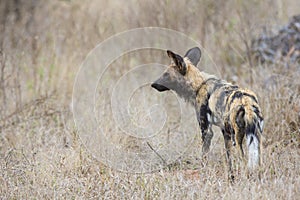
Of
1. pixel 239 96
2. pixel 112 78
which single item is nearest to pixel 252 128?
pixel 239 96

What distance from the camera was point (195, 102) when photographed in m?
4.86

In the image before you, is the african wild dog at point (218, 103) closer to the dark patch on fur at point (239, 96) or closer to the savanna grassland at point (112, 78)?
the dark patch on fur at point (239, 96)

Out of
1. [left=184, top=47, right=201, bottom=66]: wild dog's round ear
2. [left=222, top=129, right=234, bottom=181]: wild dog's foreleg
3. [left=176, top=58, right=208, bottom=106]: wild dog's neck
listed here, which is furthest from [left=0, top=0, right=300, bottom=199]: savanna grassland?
[left=184, top=47, right=201, bottom=66]: wild dog's round ear

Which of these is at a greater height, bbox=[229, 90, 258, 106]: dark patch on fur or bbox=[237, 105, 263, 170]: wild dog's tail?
bbox=[229, 90, 258, 106]: dark patch on fur

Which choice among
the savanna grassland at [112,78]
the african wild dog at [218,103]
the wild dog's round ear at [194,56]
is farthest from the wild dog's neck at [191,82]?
the savanna grassland at [112,78]

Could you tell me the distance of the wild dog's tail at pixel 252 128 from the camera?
4133 millimetres

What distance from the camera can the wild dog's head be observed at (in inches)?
190

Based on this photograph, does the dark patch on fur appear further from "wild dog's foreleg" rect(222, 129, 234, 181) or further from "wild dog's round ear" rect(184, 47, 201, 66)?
"wild dog's round ear" rect(184, 47, 201, 66)

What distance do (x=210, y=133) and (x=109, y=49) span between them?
14.0 ft

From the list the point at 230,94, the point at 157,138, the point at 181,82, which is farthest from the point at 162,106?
the point at 230,94

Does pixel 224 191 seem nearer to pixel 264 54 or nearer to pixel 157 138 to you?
pixel 157 138

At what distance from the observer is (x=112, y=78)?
782 cm

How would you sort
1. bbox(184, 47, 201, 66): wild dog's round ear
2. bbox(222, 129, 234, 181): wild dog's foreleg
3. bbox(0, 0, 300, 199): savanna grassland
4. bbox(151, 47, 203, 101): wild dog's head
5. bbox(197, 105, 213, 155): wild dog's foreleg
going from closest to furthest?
1. bbox(0, 0, 300, 199): savanna grassland
2. bbox(222, 129, 234, 181): wild dog's foreleg
3. bbox(197, 105, 213, 155): wild dog's foreleg
4. bbox(151, 47, 203, 101): wild dog's head
5. bbox(184, 47, 201, 66): wild dog's round ear

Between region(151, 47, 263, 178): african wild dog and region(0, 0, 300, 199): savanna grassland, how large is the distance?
0.74ft
